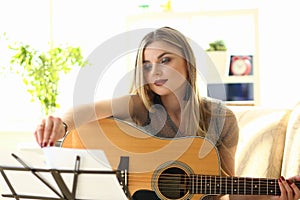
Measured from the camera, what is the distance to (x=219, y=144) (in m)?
2.11

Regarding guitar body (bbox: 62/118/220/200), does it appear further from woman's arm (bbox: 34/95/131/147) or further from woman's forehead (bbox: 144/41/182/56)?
woman's forehead (bbox: 144/41/182/56)

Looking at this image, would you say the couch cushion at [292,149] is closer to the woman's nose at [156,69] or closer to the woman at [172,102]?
the woman at [172,102]

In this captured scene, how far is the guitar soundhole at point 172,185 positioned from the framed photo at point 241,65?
2622 millimetres

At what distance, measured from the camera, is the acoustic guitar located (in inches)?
75.4

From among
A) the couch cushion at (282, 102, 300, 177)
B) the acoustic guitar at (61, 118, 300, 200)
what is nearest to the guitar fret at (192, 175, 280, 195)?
the acoustic guitar at (61, 118, 300, 200)

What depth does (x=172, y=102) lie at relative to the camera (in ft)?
7.07

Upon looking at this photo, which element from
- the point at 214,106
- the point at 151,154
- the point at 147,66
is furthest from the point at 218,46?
the point at 151,154

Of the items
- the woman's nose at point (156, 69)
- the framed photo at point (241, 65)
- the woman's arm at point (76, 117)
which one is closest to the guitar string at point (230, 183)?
the woman's arm at point (76, 117)

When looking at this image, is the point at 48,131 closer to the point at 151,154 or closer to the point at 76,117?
the point at 76,117

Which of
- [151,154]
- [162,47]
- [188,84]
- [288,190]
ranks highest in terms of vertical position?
[162,47]

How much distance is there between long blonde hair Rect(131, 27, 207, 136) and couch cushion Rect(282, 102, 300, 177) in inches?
14.3

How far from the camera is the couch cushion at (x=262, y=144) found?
2.31 m

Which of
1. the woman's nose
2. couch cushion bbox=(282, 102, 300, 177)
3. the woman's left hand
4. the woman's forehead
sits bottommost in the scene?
the woman's left hand

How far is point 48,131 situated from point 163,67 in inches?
22.3
